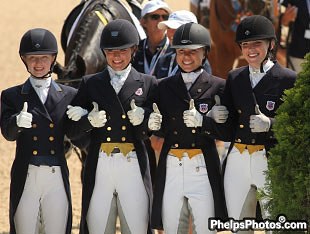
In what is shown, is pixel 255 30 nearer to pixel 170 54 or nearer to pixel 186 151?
pixel 186 151

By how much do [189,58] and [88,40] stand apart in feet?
9.91

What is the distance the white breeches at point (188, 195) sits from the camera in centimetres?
677

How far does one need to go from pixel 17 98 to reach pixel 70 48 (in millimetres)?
3015

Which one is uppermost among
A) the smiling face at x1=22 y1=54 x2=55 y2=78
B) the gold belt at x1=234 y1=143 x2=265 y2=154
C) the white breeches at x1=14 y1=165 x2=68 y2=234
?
the smiling face at x1=22 y1=54 x2=55 y2=78

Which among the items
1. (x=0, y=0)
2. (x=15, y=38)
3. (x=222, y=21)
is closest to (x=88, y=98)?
(x=222, y=21)

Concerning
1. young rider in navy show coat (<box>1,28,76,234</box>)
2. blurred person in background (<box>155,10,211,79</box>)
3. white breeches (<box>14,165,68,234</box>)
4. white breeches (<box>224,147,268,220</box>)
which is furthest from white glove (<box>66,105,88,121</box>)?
blurred person in background (<box>155,10,211,79</box>)

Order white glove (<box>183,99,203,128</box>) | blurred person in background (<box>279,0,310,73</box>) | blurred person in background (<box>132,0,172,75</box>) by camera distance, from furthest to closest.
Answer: blurred person in background (<box>279,0,310,73</box>), blurred person in background (<box>132,0,172,75</box>), white glove (<box>183,99,203,128</box>)

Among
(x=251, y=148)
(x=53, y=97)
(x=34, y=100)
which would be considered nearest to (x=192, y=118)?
Result: (x=251, y=148)

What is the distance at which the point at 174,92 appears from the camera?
6.98 m

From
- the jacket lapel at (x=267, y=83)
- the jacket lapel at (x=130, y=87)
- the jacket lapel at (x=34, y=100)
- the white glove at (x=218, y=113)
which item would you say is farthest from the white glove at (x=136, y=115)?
the jacket lapel at (x=267, y=83)

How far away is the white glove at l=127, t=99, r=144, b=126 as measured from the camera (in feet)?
22.4

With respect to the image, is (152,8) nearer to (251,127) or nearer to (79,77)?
(79,77)

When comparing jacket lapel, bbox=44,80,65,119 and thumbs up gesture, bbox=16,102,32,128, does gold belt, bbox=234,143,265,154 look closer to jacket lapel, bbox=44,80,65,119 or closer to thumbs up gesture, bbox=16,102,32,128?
jacket lapel, bbox=44,80,65,119

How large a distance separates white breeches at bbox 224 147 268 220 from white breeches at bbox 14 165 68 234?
3.83 ft
